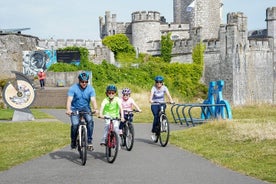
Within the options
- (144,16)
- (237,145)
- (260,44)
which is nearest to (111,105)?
(237,145)

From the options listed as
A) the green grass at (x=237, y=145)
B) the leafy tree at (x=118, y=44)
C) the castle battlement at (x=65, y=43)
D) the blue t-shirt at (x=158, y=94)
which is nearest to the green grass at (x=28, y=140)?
the blue t-shirt at (x=158, y=94)

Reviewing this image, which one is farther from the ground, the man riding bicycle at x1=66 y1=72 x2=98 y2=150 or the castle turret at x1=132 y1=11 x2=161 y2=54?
the castle turret at x1=132 y1=11 x2=161 y2=54

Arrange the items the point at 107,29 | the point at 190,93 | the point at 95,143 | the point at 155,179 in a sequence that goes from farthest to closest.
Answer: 1. the point at 107,29
2. the point at 190,93
3. the point at 95,143
4. the point at 155,179

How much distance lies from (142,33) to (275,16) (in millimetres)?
14766

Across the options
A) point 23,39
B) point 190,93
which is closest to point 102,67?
point 190,93

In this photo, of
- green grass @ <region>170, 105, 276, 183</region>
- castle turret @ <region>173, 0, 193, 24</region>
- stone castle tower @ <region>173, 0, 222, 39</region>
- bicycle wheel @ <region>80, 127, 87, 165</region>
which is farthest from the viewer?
castle turret @ <region>173, 0, 193, 24</region>

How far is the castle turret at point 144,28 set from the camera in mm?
55906

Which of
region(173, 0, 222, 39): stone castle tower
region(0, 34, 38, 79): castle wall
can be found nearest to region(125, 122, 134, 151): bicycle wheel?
region(0, 34, 38, 79): castle wall

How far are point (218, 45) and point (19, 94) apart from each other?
28.8 m

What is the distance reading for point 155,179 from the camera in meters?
8.88

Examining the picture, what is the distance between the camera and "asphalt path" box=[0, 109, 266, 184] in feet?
28.9

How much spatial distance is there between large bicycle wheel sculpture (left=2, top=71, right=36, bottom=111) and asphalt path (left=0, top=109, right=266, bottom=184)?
10.2 m

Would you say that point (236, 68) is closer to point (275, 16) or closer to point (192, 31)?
point (192, 31)

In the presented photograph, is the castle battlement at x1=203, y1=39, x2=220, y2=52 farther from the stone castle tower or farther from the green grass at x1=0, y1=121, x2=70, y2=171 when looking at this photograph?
the green grass at x1=0, y1=121, x2=70, y2=171
